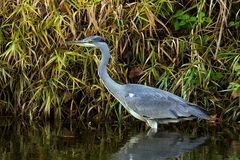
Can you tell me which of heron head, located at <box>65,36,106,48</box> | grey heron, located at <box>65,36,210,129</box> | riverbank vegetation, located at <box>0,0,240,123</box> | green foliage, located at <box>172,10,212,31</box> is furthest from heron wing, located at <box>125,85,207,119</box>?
green foliage, located at <box>172,10,212,31</box>

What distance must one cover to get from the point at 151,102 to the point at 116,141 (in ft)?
2.30

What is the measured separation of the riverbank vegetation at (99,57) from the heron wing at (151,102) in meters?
0.51

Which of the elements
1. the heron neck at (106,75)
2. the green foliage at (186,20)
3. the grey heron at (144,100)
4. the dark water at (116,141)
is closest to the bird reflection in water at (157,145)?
the dark water at (116,141)

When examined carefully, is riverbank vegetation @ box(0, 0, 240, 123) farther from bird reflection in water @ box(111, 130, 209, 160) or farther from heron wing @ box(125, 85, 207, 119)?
bird reflection in water @ box(111, 130, 209, 160)

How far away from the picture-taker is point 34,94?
8.95m

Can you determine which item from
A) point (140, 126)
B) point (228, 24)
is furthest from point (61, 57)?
point (228, 24)

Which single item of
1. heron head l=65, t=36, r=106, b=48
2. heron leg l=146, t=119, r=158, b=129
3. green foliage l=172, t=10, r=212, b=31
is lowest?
heron leg l=146, t=119, r=158, b=129

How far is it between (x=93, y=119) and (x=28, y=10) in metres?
1.66

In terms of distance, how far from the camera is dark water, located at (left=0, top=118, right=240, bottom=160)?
7.23 m

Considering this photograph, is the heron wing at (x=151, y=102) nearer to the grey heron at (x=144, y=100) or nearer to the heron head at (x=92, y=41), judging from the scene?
the grey heron at (x=144, y=100)

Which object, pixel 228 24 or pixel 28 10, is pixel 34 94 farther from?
pixel 228 24

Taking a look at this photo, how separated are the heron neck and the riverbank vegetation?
0.51 meters

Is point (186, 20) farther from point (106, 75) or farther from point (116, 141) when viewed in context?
point (116, 141)

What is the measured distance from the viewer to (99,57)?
30.1 ft
